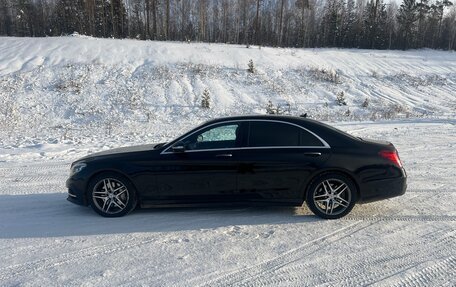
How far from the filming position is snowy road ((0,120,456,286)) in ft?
12.6

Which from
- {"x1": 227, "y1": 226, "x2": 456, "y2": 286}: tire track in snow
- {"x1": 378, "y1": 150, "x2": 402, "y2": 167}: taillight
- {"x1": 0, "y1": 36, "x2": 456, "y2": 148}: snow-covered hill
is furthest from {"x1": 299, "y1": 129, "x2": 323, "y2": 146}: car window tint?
{"x1": 0, "y1": 36, "x2": 456, "y2": 148}: snow-covered hill

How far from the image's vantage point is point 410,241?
463cm

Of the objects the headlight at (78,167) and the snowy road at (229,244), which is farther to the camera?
the headlight at (78,167)

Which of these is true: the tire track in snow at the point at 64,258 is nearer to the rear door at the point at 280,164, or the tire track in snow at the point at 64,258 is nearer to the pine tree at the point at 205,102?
the rear door at the point at 280,164

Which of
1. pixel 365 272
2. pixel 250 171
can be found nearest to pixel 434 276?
pixel 365 272

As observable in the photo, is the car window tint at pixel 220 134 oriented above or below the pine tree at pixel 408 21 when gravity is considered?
below

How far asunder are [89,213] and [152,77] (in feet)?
63.9

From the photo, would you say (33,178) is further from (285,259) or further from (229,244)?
(285,259)

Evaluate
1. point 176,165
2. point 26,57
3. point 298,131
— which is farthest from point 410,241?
point 26,57

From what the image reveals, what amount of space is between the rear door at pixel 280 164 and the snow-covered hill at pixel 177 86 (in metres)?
8.54

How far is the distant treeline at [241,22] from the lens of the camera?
2106 inches

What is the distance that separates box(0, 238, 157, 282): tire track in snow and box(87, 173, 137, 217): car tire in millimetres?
903

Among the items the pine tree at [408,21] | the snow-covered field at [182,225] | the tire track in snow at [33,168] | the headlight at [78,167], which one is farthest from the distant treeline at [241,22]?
the headlight at [78,167]

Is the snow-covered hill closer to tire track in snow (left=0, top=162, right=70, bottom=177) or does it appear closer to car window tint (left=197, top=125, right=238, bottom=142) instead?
tire track in snow (left=0, top=162, right=70, bottom=177)
